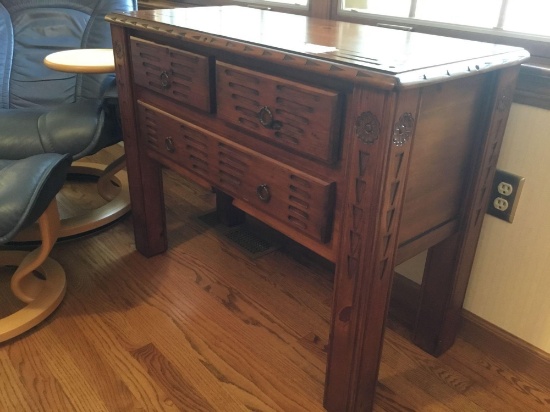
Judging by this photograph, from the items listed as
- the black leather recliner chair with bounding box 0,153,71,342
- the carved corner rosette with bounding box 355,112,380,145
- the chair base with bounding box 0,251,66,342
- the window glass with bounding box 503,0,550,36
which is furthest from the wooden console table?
the chair base with bounding box 0,251,66,342

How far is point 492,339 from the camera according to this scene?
120 centimetres

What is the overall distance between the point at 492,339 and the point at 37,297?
1133mm

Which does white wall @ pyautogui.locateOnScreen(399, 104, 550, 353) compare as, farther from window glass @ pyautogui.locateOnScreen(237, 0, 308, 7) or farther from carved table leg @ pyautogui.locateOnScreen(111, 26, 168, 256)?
carved table leg @ pyautogui.locateOnScreen(111, 26, 168, 256)

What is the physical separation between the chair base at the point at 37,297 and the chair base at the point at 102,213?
8 cm

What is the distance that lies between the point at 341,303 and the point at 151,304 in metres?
0.63

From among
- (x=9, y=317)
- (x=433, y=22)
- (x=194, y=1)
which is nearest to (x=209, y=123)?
(x=433, y=22)

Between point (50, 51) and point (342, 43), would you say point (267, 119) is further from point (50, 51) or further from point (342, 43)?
point (50, 51)

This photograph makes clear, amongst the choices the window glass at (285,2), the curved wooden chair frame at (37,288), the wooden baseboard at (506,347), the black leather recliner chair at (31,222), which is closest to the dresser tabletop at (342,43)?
the window glass at (285,2)

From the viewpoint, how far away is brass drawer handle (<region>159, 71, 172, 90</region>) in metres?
1.15

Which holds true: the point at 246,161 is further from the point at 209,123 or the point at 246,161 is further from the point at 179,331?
the point at 179,331

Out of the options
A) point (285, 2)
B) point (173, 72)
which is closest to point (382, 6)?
point (285, 2)

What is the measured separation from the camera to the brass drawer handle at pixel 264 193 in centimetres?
97

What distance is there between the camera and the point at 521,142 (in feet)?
3.36

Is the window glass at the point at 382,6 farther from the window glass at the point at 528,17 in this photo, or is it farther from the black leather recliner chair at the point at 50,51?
the black leather recliner chair at the point at 50,51
